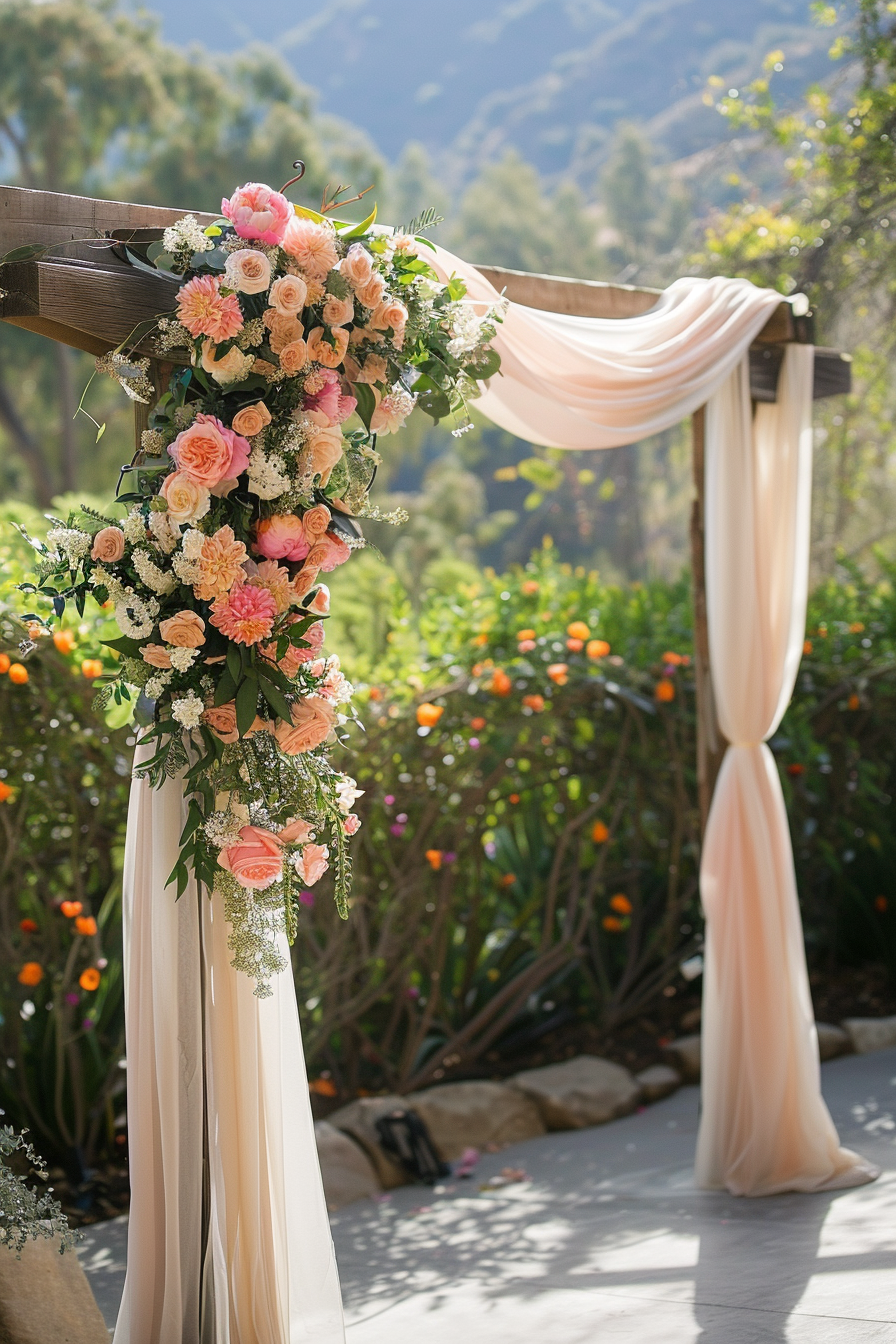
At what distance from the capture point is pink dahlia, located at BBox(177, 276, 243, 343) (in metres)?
2.27

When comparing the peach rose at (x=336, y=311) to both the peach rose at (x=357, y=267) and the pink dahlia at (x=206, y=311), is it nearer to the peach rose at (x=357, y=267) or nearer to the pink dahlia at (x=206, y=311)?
the peach rose at (x=357, y=267)

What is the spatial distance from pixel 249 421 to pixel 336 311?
0.28 metres

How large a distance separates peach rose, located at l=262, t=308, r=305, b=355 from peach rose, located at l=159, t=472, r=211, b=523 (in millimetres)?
317

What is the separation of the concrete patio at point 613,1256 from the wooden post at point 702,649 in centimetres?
111

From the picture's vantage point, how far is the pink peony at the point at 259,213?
2336 millimetres

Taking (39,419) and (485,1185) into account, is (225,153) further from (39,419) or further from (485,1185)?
(485,1185)

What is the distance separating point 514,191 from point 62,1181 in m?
32.2

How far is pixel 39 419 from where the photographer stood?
15.9 meters

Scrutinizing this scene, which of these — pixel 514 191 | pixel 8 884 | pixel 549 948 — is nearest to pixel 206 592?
pixel 8 884

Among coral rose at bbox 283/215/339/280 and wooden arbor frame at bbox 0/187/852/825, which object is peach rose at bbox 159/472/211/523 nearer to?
wooden arbor frame at bbox 0/187/852/825

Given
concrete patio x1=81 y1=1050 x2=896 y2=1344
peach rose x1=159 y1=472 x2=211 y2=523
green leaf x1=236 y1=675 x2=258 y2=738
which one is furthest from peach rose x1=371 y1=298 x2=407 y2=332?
concrete patio x1=81 y1=1050 x2=896 y2=1344

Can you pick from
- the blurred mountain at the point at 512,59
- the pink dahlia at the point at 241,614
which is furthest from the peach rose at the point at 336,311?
the blurred mountain at the point at 512,59

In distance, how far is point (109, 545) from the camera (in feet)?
7.47

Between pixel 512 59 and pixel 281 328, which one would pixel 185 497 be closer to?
pixel 281 328
